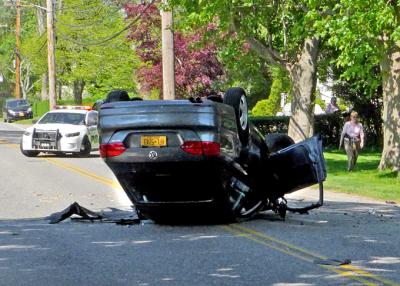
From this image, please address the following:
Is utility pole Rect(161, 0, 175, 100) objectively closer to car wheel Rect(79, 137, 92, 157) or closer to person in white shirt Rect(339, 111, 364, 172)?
car wheel Rect(79, 137, 92, 157)

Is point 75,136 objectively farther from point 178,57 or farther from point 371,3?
point 178,57

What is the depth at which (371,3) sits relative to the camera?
1930 cm

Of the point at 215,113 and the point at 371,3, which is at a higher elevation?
the point at 371,3

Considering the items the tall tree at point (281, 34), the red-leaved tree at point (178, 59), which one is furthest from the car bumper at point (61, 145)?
the red-leaved tree at point (178, 59)

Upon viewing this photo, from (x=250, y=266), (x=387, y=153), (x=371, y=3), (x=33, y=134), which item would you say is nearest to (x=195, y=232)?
(x=250, y=266)

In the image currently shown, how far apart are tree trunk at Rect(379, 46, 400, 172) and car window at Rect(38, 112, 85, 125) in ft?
37.4

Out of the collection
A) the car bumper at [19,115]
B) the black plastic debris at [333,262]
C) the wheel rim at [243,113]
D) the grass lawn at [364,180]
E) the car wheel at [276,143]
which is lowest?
the black plastic debris at [333,262]

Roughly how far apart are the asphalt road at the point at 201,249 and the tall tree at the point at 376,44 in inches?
Answer: 185

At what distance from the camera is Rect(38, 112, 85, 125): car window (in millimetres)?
31203

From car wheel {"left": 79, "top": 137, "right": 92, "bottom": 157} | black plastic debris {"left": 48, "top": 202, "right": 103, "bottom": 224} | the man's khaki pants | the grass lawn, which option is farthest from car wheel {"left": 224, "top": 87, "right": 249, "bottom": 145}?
car wheel {"left": 79, "top": 137, "right": 92, "bottom": 157}

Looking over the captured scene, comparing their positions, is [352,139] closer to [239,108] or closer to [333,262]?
[239,108]

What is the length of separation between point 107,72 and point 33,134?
34.3m

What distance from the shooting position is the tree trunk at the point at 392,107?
77.5ft

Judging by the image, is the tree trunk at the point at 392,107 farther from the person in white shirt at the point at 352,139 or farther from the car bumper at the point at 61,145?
the car bumper at the point at 61,145
